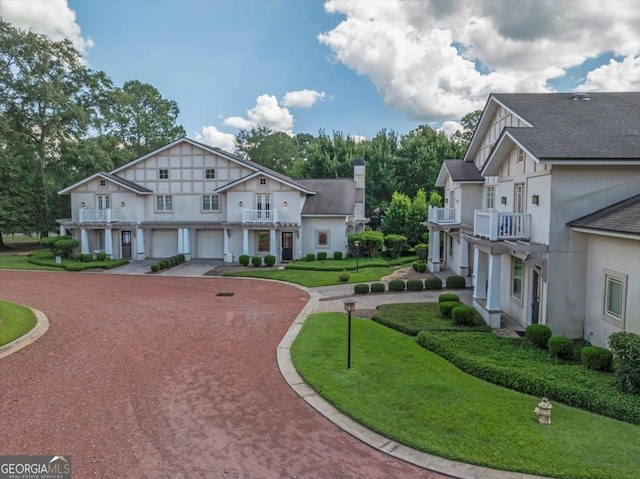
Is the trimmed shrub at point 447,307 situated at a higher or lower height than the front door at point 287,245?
lower

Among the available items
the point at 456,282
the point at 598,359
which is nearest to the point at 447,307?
the point at 598,359

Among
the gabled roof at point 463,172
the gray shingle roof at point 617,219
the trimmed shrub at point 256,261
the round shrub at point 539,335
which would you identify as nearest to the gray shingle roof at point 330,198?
the trimmed shrub at point 256,261

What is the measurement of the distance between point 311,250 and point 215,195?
8135 mm

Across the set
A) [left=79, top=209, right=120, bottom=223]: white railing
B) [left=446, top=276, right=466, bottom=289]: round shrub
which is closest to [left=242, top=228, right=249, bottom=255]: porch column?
[left=79, top=209, right=120, bottom=223]: white railing

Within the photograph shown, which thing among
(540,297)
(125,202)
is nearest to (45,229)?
(125,202)

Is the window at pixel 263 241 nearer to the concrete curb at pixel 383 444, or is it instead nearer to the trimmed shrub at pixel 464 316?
the trimmed shrub at pixel 464 316

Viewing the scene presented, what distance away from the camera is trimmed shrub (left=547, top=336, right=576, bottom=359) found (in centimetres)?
962

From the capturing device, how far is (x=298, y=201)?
28.0m

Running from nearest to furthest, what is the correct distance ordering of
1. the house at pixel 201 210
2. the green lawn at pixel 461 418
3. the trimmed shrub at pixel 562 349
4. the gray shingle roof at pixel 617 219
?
the green lawn at pixel 461 418
the gray shingle roof at pixel 617 219
the trimmed shrub at pixel 562 349
the house at pixel 201 210

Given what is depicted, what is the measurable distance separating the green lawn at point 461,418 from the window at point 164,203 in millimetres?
23322

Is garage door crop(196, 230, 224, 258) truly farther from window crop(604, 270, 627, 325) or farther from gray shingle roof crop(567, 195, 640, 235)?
window crop(604, 270, 627, 325)

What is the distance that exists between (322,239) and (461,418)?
73.3 feet

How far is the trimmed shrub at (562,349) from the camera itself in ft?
31.6

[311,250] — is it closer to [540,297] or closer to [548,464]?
[540,297]
